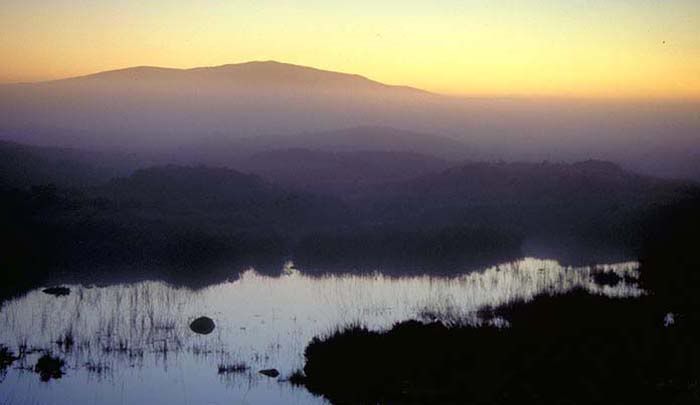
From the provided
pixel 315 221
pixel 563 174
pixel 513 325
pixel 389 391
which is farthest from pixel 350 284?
pixel 563 174

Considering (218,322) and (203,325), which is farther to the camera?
(218,322)

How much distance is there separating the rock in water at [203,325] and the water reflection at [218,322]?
212mm

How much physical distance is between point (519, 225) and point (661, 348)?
127 feet

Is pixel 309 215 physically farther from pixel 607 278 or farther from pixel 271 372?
pixel 271 372

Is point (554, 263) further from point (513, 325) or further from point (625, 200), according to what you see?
point (625, 200)

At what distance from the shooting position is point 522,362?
17.0m

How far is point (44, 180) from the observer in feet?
219

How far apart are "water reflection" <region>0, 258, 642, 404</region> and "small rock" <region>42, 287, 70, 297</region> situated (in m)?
0.30

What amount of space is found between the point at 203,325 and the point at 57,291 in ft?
27.0

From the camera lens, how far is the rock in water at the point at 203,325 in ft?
72.8

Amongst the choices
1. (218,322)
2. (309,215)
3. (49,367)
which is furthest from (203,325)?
(309,215)

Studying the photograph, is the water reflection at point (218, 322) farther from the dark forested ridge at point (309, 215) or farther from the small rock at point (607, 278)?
the dark forested ridge at point (309, 215)

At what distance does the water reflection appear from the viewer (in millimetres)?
17109

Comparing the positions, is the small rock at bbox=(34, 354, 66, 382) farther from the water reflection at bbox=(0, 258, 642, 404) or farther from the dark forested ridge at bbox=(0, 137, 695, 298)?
the dark forested ridge at bbox=(0, 137, 695, 298)
